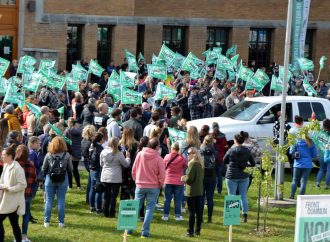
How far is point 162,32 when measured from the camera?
37750 millimetres

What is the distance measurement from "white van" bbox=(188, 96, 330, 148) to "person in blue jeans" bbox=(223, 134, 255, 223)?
17.2 ft

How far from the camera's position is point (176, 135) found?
18.1 meters

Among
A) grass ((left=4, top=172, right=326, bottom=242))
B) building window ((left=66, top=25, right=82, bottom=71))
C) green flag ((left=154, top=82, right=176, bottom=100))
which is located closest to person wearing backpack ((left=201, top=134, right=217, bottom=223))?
grass ((left=4, top=172, right=326, bottom=242))

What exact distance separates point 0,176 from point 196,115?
38.8ft

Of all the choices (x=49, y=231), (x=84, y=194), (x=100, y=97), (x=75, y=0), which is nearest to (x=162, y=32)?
(x=75, y=0)

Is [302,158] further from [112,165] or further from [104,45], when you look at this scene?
[104,45]

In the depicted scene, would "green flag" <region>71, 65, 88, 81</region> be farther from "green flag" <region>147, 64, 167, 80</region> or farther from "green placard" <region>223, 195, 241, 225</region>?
"green placard" <region>223, 195, 241, 225</region>

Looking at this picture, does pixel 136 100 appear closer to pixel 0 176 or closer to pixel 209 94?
pixel 209 94

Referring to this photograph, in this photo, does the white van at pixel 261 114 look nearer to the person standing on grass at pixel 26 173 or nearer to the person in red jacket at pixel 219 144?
the person in red jacket at pixel 219 144

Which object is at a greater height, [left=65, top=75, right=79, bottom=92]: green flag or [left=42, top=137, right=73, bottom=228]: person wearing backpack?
[left=65, top=75, right=79, bottom=92]: green flag

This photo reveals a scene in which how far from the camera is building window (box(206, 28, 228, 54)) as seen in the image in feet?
128

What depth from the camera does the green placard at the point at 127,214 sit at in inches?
528

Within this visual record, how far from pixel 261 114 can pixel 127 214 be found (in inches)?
381

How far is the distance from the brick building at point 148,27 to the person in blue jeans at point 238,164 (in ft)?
58.7
